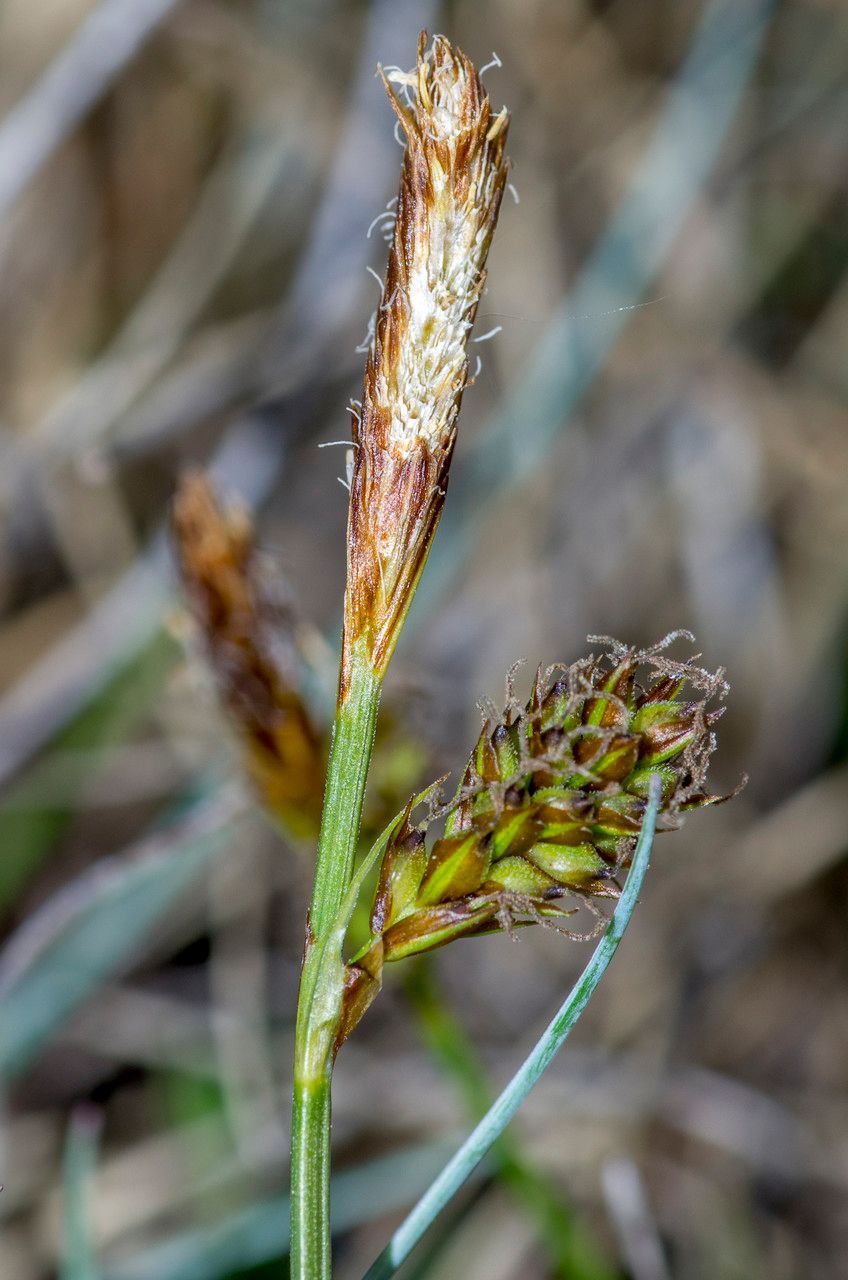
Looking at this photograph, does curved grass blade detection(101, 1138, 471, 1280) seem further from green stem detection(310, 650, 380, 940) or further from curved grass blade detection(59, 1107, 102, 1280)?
green stem detection(310, 650, 380, 940)

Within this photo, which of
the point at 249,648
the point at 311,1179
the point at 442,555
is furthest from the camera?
the point at 442,555

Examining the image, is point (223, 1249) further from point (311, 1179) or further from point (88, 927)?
point (311, 1179)

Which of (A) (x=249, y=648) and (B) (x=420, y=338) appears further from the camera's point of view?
(A) (x=249, y=648)

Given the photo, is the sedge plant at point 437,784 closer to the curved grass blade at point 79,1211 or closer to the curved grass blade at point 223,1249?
the curved grass blade at point 79,1211

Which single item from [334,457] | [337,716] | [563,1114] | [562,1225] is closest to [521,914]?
[337,716]

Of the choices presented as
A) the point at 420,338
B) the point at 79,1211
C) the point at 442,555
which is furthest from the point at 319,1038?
the point at 442,555

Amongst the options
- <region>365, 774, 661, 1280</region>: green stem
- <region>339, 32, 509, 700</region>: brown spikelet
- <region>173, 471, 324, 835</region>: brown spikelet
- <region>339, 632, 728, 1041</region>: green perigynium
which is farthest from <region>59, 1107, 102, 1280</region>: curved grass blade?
<region>339, 32, 509, 700</region>: brown spikelet

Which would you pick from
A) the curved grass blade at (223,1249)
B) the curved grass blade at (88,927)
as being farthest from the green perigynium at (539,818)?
the curved grass blade at (223,1249)
